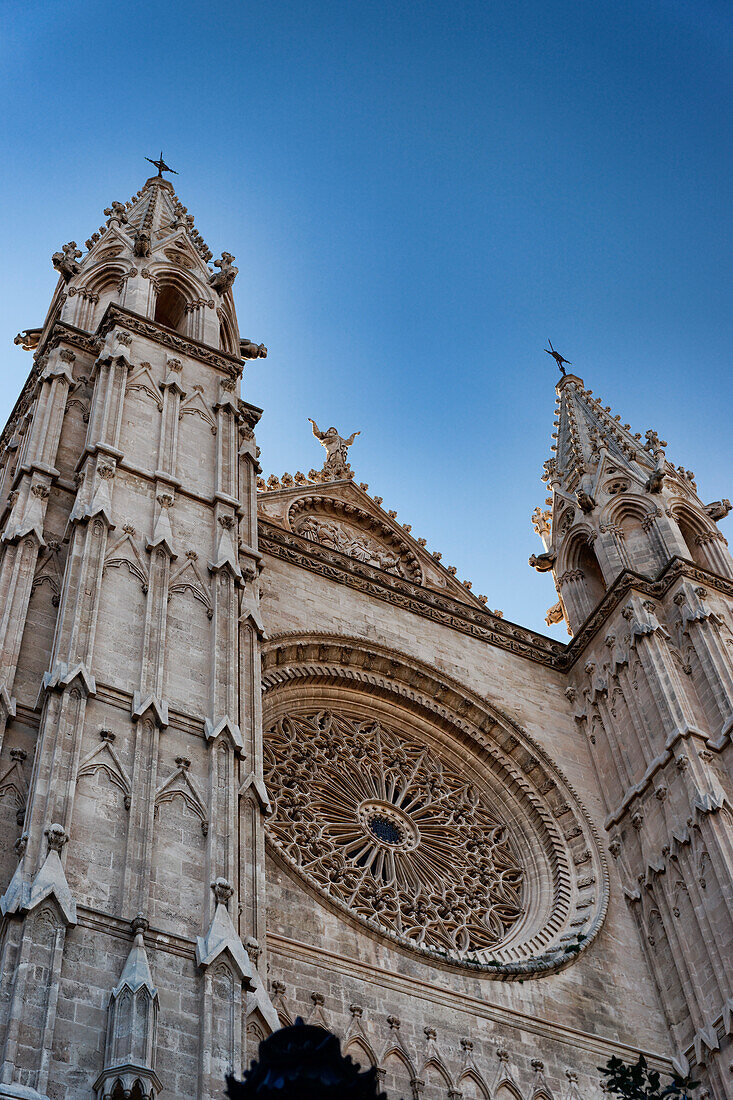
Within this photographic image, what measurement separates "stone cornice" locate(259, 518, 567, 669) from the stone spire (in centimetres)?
181

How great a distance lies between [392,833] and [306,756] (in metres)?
1.54

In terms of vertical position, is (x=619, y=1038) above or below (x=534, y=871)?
below

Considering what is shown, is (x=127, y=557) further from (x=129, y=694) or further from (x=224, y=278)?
(x=224, y=278)

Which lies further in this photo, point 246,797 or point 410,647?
point 410,647

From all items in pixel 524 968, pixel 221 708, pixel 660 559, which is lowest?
pixel 524 968

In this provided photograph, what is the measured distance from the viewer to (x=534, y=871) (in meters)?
18.8

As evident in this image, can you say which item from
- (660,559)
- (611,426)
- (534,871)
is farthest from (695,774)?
(611,426)

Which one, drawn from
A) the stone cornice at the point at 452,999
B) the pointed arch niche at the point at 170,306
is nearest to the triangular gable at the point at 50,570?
the stone cornice at the point at 452,999

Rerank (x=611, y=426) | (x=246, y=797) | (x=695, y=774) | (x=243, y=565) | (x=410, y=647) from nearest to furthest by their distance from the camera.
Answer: (x=246, y=797) → (x=243, y=565) → (x=695, y=774) → (x=410, y=647) → (x=611, y=426)

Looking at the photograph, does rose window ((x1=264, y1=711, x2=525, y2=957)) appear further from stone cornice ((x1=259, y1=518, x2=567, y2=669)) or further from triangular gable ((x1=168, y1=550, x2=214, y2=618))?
triangular gable ((x1=168, y1=550, x2=214, y2=618))

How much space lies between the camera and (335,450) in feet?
88.4

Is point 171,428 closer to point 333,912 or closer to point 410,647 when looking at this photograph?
point 410,647

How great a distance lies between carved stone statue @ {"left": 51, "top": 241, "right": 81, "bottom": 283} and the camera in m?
22.5

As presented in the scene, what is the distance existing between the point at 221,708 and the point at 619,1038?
21.0 ft
